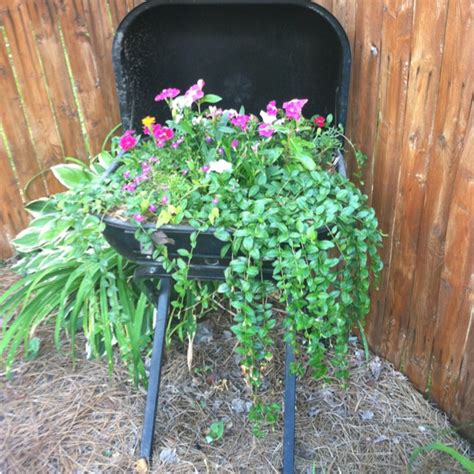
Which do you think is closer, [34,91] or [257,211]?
[257,211]

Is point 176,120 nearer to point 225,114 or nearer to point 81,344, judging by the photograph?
point 225,114

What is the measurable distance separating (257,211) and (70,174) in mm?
1362

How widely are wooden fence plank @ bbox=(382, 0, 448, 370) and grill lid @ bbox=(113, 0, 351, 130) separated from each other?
0.24 m

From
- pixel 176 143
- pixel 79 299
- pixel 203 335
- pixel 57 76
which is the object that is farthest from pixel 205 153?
pixel 57 76

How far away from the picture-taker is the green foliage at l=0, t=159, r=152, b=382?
77.9 inches

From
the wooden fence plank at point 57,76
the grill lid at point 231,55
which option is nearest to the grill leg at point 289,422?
the grill lid at point 231,55

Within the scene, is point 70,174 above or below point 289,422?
above

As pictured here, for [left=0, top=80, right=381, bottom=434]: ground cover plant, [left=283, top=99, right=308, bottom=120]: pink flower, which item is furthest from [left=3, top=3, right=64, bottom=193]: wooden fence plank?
[left=283, top=99, right=308, bottom=120]: pink flower

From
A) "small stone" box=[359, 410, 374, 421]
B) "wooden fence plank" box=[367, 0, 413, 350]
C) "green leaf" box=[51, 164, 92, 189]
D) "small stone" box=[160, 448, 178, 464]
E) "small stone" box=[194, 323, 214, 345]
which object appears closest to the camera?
"wooden fence plank" box=[367, 0, 413, 350]

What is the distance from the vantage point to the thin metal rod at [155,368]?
1643 millimetres

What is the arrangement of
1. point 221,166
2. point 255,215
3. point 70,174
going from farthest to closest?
1. point 70,174
2. point 221,166
3. point 255,215

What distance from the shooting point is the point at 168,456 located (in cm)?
178

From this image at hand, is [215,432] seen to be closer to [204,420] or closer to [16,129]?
[204,420]

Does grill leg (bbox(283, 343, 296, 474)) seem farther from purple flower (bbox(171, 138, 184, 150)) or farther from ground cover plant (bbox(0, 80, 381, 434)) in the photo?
purple flower (bbox(171, 138, 184, 150))
